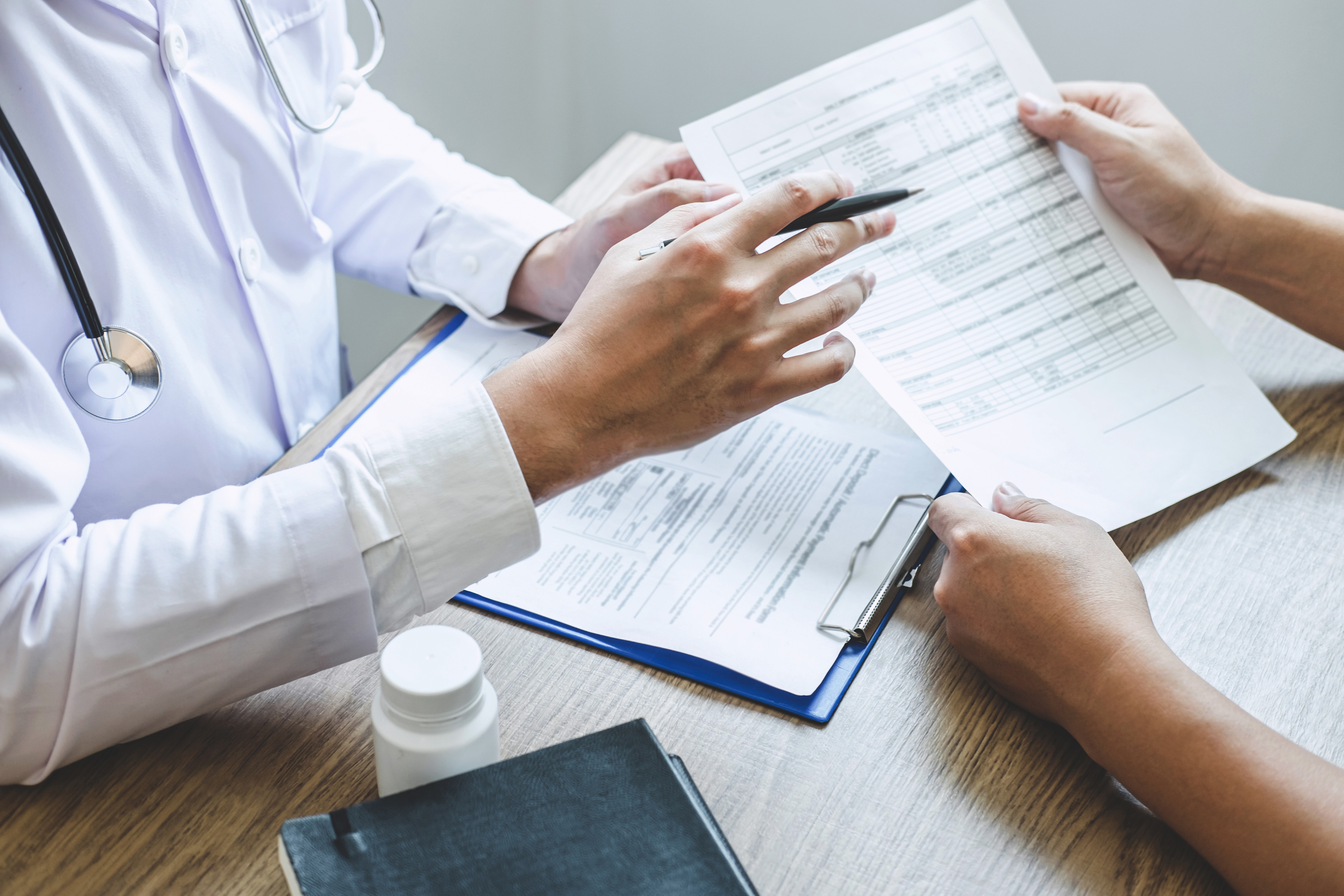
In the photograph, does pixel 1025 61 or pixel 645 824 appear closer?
pixel 645 824

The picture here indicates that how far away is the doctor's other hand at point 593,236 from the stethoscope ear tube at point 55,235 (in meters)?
0.39

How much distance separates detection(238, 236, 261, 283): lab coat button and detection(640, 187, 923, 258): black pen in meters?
0.36

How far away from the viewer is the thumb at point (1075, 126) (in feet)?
2.97

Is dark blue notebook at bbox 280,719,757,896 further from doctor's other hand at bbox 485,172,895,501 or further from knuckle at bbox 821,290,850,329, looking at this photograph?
knuckle at bbox 821,290,850,329

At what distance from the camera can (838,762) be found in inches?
24.2

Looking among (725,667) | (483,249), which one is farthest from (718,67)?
(725,667)

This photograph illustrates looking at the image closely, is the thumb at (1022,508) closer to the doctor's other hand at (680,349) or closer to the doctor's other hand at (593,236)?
→ the doctor's other hand at (680,349)

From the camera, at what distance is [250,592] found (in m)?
0.59

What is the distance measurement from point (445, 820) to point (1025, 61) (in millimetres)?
844

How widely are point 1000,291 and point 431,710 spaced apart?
0.62 metres

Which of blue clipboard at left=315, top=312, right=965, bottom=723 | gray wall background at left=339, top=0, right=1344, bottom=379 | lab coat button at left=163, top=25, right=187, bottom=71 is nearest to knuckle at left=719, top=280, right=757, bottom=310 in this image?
blue clipboard at left=315, top=312, right=965, bottom=723

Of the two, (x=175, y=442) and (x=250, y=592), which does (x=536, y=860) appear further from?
(x=175, y=442)

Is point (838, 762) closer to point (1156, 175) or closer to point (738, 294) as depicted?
point (738, 294)

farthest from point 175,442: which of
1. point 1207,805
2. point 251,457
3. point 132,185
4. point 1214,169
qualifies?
point 1214,169
